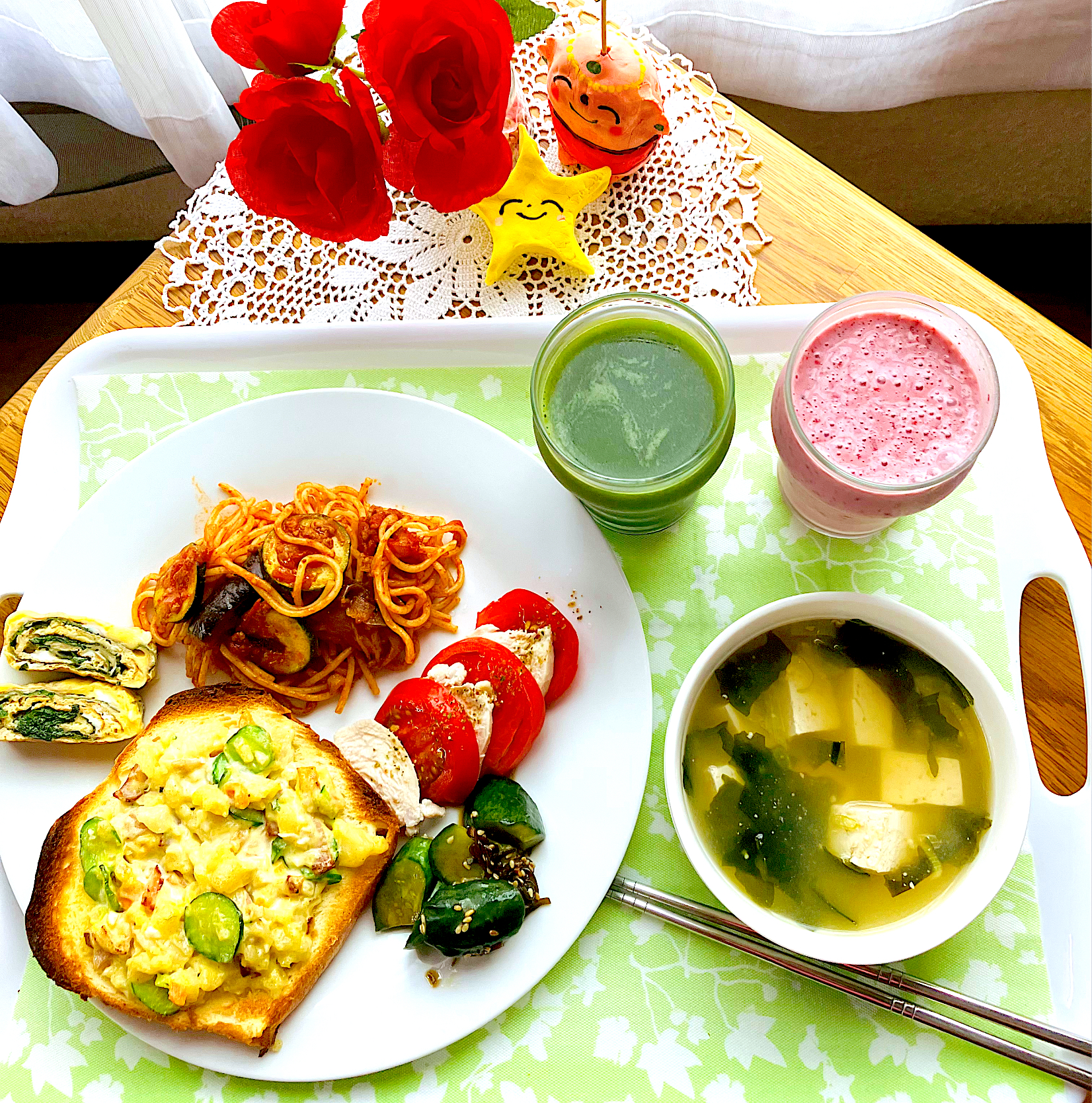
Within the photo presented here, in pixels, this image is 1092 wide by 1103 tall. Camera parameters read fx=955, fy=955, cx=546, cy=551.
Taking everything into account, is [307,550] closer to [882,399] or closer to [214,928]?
[214,928]

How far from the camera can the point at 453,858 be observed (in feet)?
5.55

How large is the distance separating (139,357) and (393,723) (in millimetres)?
955

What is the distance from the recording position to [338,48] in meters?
2.00

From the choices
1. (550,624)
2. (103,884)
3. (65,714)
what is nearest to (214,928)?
(103,884)

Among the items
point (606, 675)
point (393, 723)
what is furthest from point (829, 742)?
point (393, 723)

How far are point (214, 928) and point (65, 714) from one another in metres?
0.49

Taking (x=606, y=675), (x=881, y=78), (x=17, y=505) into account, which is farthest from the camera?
(x=881, y=78)

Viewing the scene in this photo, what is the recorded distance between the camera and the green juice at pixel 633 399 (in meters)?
1.65

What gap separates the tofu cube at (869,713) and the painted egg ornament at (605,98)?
1.11 metres

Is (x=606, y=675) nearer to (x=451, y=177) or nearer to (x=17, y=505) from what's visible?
(x=451, y=177)

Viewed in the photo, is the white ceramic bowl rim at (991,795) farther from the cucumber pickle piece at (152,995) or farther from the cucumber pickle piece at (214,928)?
the cucumber pickle piece at (152,995)

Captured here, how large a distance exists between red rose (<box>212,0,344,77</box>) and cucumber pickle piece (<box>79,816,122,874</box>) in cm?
132

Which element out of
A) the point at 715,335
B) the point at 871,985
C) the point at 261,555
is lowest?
the point at 871,985

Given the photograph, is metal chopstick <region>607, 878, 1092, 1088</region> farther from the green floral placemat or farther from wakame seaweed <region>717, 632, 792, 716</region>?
wakame seaweed <region>717, 632, 792, 716</region>
